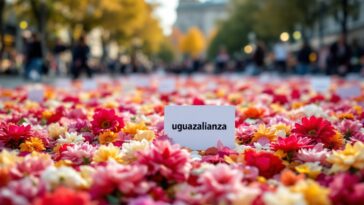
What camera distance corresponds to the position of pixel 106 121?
4.22 meters

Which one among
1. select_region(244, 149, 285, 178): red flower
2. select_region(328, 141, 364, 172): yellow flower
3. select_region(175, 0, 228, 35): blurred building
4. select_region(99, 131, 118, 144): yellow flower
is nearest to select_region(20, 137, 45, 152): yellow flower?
select_region(99, 131, 118, 144): yellow flower

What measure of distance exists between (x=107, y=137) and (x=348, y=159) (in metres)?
1.70

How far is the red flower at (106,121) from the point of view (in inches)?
164

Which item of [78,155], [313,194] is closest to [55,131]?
[78,155]

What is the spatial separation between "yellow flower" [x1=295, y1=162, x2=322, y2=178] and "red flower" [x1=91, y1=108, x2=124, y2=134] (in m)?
1.63

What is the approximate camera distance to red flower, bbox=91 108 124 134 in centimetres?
417

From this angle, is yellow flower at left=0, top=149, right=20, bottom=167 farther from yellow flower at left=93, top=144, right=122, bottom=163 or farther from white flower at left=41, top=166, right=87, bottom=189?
yellow flower at left=93, top=144, right=122, bottom=163

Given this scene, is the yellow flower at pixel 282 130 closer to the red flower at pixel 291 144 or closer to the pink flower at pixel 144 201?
the red flower at pixel 291 144

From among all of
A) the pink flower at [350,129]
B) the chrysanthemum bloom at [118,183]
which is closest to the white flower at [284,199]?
the chrysanthemum bloom at [118,183]

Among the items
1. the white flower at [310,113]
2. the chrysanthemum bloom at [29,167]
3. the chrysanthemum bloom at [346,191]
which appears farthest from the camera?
the white flower at [310,113]

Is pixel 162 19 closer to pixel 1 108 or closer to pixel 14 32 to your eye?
pixel 14 32

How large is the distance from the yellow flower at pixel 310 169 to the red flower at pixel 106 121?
163cm

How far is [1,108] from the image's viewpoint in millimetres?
6402

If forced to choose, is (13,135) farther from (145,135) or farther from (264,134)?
(264,134)
